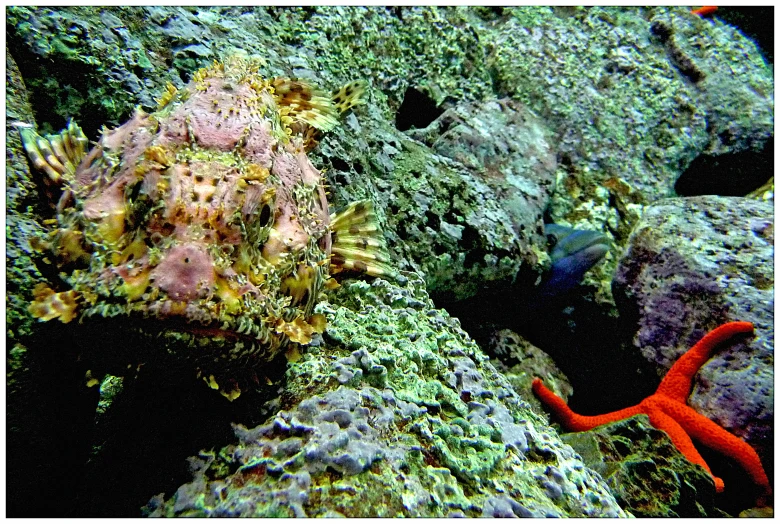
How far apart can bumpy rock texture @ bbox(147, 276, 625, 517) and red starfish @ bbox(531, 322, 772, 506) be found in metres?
1.44

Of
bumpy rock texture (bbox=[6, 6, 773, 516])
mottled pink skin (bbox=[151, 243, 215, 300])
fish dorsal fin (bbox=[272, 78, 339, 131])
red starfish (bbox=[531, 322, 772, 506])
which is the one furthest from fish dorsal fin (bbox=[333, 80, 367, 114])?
red starfish (bbox=[531, 322, 772, 506])

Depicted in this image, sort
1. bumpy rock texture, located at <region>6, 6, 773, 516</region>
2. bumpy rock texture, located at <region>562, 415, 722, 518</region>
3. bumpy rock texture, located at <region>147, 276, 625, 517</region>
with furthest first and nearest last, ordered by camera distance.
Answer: bumpy rock texture, located at <region>562, 415, 722, 518</region>
bumpy rock texture, located at <region>6, 6, 773, 516</region>
bumpy rock texture, located at <region>147, 276, 625, 517</region>

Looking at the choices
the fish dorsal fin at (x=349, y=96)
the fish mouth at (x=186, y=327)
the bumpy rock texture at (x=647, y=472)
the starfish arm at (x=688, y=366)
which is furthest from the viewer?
the starfish arm at (x=688, y=366)

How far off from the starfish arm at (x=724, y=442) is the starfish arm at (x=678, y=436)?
0.27 ft

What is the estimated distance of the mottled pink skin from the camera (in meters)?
1.26

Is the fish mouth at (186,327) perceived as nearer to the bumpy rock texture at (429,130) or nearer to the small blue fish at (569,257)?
the bumpy rock texture at (429,130)

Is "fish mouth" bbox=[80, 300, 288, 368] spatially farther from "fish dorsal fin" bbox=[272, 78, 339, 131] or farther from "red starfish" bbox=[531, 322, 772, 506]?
"red starfish" bbox=[531, 322, 772, 506]

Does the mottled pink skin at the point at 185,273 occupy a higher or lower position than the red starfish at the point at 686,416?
higher

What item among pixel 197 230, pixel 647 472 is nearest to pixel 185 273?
pixel 197 230

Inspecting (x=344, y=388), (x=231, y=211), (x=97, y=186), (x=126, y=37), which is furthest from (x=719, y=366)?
(x=126, y=37)

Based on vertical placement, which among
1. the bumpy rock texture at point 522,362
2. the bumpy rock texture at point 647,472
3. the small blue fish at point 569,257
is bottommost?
the bumpy rock texture at point 522,362

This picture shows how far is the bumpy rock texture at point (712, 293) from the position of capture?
3.45 meters

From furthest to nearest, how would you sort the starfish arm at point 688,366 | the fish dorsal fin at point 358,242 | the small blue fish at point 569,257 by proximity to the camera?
1. the small blue fish at point 569,257
2. the starfish arm at point 688,366
3. the fish dorsal fin at point 358,242

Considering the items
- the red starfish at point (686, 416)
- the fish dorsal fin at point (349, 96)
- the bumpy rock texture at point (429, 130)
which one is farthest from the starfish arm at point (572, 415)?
the fish dorsal fin at point (349, 96)
